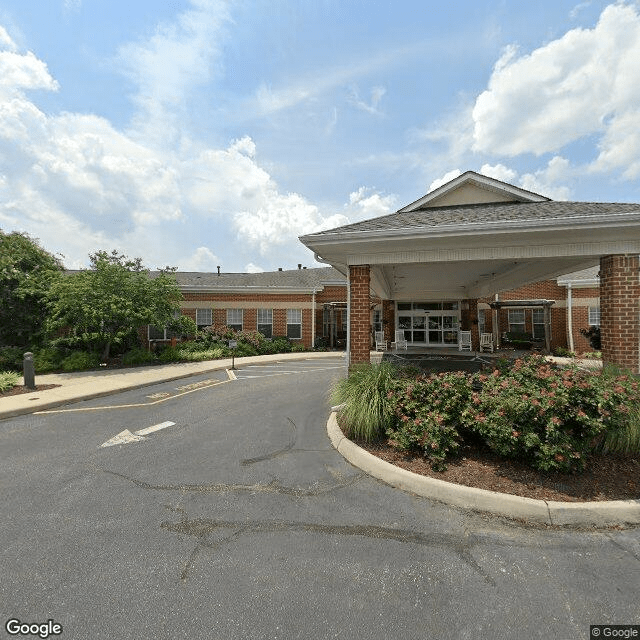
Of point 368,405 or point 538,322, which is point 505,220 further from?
point 538,322

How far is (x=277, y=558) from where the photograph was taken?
2873 mm

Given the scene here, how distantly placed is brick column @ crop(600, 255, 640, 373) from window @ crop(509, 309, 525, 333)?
16.0m

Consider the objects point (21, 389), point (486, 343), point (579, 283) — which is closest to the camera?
point (21, 389)

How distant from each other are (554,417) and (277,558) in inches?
140

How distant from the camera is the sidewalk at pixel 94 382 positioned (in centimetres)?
823

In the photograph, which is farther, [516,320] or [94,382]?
[516,320]

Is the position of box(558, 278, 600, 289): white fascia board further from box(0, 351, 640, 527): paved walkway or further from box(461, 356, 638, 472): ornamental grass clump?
box(461, 356, 638, 472): ornamental grass clump

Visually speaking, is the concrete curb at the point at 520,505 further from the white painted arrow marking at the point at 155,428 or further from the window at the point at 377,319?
the window at the point at 377,319

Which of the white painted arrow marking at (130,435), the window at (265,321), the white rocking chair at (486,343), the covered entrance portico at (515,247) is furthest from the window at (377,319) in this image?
the white painted arrow marking at (130,435)

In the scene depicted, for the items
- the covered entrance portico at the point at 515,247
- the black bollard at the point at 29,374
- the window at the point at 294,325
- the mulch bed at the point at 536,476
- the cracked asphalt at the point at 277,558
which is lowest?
the cracked asphalt at the point at 277,558

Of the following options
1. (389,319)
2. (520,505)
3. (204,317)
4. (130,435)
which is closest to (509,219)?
(520,505)

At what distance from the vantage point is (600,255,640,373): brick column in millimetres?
6090

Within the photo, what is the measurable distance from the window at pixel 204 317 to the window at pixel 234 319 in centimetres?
128

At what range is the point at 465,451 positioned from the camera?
4.68 metres
